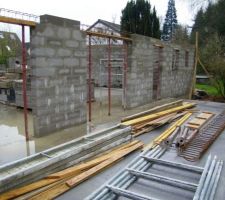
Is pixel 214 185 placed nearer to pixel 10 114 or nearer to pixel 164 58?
pixel 10 114

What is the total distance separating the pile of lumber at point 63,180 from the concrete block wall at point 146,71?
471 centimetres

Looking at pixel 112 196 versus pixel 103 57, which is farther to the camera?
pixel 103 57

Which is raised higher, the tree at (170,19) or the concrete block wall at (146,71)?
the tree at (170,19)

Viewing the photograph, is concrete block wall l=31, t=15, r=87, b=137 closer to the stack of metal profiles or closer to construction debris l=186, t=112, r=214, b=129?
the stack of metal profiles

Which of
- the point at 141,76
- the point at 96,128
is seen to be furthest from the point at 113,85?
the point at 96,128

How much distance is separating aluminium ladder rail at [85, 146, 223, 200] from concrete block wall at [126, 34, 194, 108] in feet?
15.3

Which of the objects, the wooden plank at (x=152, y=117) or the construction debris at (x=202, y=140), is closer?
the construction debris at (x=202, y=140)

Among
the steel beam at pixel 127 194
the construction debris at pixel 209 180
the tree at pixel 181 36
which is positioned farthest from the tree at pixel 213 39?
the steel beam at pixel 127 194

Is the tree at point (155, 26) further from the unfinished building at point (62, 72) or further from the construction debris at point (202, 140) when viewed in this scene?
the construction debris at point (202, 140)

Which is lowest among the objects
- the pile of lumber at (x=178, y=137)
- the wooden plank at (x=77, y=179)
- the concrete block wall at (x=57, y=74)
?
the wooden plank at (x=77, y=179)

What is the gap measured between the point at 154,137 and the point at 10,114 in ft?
15.2

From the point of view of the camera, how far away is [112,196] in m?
3.29

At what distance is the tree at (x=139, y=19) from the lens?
64.7 ft

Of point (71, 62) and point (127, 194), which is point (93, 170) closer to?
point (127, 194)
